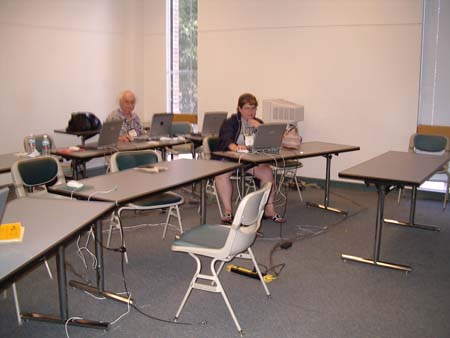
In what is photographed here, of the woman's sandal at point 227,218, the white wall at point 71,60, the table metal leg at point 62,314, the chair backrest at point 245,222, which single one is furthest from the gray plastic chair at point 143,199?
the white wall at point 71,60

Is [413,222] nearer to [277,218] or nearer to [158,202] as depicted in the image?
[277,218]

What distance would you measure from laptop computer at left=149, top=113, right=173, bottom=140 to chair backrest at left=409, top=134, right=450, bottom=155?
117 inches

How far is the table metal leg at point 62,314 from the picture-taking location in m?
2.89

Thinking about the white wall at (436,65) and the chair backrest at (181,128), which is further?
the chair backrest at (181,128)

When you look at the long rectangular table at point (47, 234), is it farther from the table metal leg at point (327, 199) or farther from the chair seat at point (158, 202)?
the table metal leg at point (327, 199)

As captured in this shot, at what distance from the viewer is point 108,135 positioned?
5082mm

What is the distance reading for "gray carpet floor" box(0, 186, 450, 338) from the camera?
9.68ft

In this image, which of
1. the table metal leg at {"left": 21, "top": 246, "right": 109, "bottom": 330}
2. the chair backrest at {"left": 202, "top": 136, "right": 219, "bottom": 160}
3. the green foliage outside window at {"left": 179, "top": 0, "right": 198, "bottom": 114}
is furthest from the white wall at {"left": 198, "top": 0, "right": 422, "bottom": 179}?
the table metal leg at {"left": 21, "top": 246, "right": 109, "bottom": 330}

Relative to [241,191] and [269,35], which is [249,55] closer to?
[269,35]

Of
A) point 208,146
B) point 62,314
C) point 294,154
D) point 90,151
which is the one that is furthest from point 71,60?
point 62,314

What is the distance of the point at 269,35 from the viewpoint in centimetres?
711

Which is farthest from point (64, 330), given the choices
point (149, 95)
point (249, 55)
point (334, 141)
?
point (149, 95)

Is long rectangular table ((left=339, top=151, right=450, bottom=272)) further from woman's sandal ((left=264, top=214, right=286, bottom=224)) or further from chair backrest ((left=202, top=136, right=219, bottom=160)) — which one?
chair backrest ((left=202, top=136, right=219, bottom=160))

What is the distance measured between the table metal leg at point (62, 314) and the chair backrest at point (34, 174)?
3.18 ft
